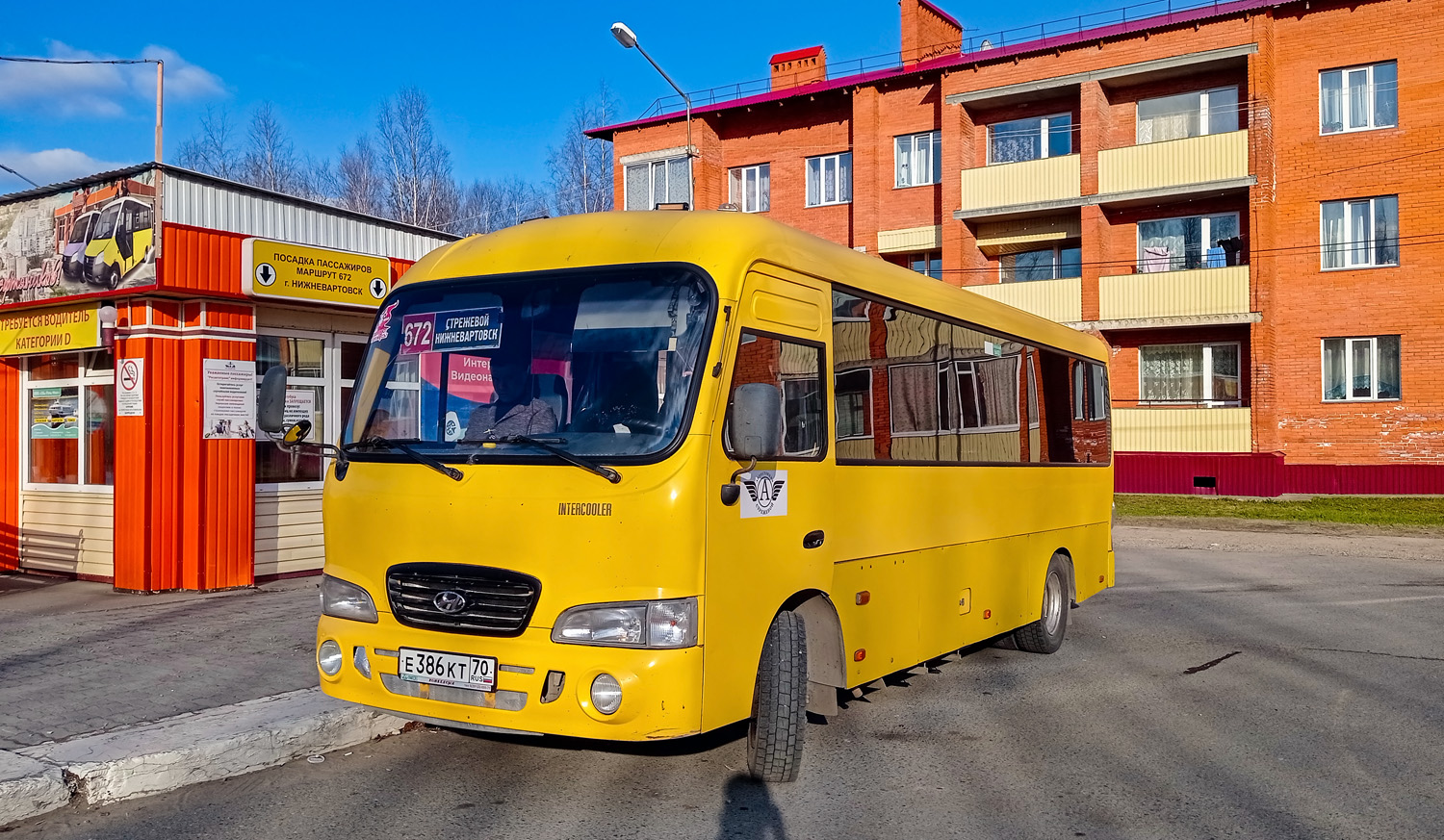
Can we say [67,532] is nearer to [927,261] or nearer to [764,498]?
[764,498]

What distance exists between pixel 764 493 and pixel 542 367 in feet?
3.98

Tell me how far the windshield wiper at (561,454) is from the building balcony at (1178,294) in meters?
26.4

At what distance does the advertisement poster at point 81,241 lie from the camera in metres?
11.7

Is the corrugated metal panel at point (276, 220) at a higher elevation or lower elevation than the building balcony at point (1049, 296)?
lower

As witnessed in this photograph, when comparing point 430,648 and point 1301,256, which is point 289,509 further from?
point 1301,256

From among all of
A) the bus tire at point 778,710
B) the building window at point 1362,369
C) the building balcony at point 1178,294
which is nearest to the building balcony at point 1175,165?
the building balcony at point 1178,294

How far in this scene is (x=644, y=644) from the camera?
16.6 feet

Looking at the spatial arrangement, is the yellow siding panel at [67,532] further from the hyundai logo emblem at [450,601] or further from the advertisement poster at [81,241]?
the hyundai logo emblem at [450,601]

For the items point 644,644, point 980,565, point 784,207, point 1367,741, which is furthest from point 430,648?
point 784,207

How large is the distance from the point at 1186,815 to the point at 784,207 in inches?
1281

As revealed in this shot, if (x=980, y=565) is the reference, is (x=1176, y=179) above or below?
above

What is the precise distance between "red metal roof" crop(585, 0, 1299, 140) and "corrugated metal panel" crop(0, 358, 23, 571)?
83.8 feet

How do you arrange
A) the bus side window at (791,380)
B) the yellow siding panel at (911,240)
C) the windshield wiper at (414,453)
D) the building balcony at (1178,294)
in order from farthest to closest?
the yellow siding panel at (911,240) < the building balcony at (1178,294) < the bus side window at (791,380) < the windshield wiper at (414,453)

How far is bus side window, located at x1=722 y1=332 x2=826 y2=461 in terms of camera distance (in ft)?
18.4
